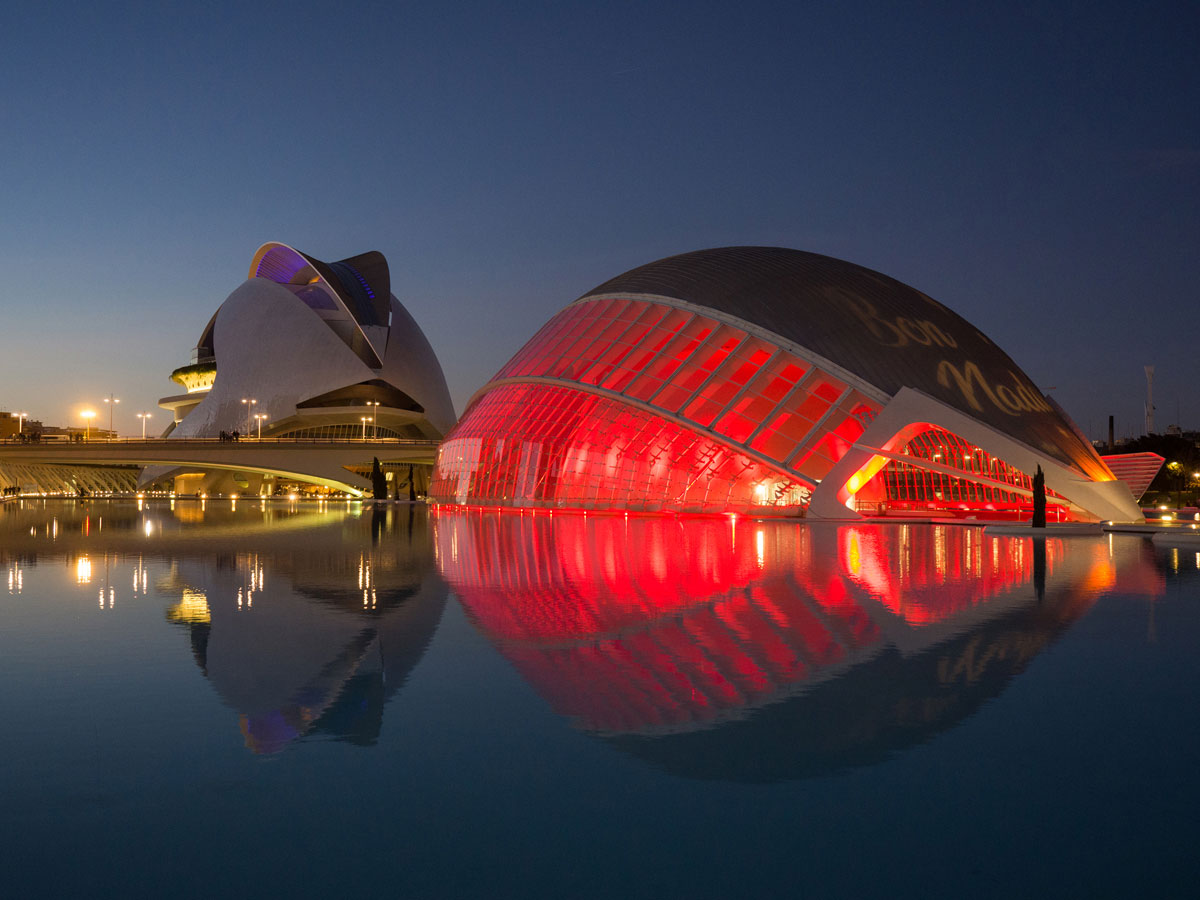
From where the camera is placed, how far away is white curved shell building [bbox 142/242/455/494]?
82.7m

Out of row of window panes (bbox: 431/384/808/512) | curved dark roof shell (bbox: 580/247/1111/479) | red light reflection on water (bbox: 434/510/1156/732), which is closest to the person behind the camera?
red light reflection on water (bbox: 434/510/1156/732)

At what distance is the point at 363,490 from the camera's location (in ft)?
241

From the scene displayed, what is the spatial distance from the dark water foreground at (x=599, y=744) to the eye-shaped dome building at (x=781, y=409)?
20.1m

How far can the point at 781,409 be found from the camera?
108ft

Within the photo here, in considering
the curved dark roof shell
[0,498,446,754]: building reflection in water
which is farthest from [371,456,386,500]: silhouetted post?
[0,498,446,754]: building reflection in water

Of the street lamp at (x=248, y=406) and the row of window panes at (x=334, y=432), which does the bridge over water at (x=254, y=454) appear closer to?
the street lamp at (x=248, y=406)

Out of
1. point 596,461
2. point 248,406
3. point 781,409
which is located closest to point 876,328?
point 781,409

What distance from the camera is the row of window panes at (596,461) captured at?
34.2m


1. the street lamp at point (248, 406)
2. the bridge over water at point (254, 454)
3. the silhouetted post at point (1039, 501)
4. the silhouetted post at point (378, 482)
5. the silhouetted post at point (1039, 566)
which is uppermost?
the street lamp at point (248, 406)

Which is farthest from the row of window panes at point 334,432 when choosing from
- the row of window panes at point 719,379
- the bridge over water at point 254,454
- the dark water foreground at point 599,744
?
the dark water foreground at point 599,744

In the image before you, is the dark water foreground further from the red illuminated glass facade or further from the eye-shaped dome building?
the red illuminated glass facade

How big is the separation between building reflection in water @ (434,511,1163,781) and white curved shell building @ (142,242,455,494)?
65397 millimetres

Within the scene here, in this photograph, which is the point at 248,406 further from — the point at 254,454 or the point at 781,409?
the point at 781,409

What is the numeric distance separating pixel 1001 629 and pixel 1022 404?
2651 centimetres
